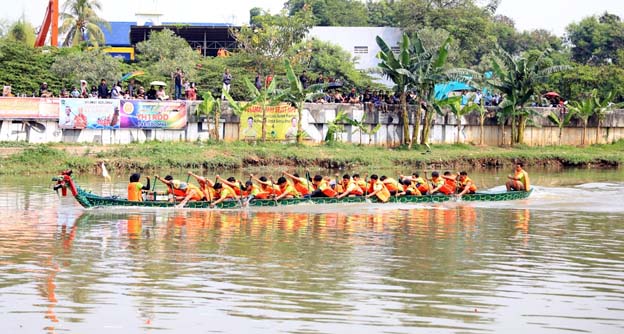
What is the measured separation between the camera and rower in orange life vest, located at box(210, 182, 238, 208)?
24.2 meters

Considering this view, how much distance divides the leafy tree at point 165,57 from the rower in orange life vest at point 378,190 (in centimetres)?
1763

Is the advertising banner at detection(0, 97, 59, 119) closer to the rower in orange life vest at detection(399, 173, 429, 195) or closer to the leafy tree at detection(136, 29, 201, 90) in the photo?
the leafy tree at detection(136, 29, 201, 90)

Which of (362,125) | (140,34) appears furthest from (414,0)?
(362,125)

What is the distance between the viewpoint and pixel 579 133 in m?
44.2

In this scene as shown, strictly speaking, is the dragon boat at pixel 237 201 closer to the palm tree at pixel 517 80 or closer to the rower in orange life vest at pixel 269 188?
the rower in orange life vest at pixel 269 188

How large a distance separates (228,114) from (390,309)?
24.8 meters

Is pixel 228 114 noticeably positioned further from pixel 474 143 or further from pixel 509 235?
Answer: pixel 509 235

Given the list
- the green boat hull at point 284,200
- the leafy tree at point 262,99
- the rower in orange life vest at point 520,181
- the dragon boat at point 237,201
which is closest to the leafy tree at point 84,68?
the leafy tree at point 262,99

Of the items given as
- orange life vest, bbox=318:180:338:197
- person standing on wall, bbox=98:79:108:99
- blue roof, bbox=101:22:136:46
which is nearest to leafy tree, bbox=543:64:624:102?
person standing on wall, bbox=98:79:108:99

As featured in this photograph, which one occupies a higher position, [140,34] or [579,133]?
[140,34]

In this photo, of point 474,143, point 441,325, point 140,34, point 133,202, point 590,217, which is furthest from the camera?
point 140,34

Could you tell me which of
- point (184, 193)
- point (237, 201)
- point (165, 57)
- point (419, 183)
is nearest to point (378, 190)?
point (419, 183)

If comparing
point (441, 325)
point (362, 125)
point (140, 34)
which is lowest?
point (441, 325)

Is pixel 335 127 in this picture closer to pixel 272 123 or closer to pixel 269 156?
pixel 272 123
